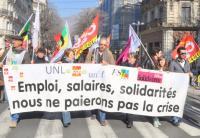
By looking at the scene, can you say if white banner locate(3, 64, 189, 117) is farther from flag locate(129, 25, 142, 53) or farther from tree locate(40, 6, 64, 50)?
tree locate(40, 6, 64, 50)

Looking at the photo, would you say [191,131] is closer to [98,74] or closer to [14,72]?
[98,74]

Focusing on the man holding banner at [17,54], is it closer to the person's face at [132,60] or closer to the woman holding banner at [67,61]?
the woman holding banner at [67,61]

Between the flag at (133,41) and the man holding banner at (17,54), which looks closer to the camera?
the man holding banner at (17,54)

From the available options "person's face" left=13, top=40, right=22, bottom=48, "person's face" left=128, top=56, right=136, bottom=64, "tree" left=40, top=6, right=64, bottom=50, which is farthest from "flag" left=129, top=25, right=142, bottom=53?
"tree" left=40, top=6, right=64, bottom=50

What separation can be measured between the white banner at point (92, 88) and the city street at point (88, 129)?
1.21ft

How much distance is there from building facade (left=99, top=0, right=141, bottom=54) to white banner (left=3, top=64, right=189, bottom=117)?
8126 centimetres

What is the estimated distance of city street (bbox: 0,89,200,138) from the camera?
27.6 feet

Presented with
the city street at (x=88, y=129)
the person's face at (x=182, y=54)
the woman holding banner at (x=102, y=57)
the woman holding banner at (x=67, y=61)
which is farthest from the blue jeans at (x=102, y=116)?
the person's face at (x=182, y=54)

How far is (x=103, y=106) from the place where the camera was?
9234 mm

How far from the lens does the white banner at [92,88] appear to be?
9.02 metres

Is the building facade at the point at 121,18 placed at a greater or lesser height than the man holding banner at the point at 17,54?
greater

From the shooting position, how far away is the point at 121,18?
314 ft

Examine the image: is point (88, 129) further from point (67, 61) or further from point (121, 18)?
point (121, 18)

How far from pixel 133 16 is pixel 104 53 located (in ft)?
279
